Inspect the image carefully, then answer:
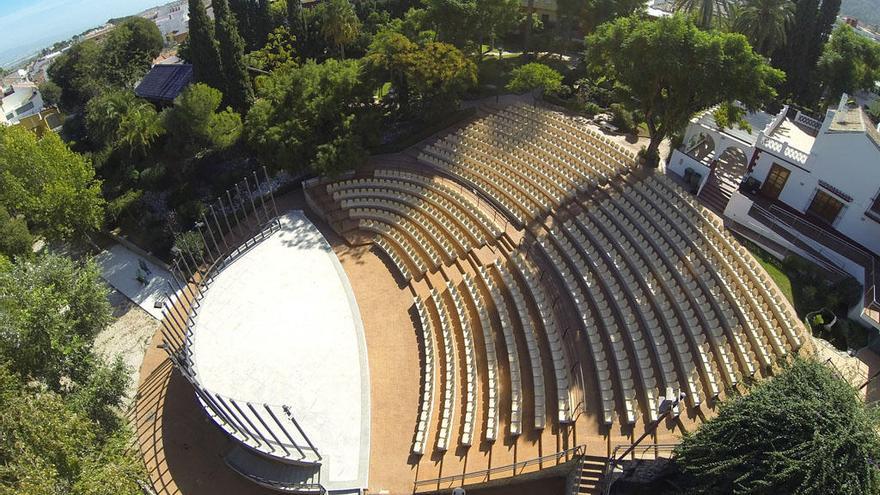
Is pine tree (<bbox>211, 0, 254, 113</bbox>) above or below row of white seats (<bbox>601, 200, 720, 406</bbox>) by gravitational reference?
above

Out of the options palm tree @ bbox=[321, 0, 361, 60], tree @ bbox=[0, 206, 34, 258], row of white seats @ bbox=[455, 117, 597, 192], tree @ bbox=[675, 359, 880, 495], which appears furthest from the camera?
palm tree @ bbox=[321, 0, 361, 60]

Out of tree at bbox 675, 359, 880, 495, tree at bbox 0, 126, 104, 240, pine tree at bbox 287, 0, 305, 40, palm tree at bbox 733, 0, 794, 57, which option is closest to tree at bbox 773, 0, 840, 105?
palm tree at bbox 733, 0, 794, 57

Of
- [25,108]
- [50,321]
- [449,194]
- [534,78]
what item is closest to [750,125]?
[534,78]

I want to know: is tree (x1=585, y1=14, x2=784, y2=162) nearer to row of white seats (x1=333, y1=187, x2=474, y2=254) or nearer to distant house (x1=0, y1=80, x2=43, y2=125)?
row of white seats (x1=333, y1=187, x2=474, y2=254)

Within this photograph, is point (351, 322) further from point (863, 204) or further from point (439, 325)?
point (863, 204)

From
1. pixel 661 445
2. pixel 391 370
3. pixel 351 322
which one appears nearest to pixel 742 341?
pixel 661 445

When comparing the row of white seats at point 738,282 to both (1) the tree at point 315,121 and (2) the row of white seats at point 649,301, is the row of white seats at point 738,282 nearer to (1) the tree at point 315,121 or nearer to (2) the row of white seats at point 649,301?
(2) the row of white seats at point 649,301

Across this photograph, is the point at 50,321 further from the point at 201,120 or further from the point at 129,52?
the point at 129,52
